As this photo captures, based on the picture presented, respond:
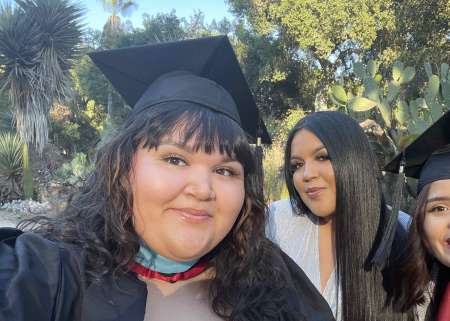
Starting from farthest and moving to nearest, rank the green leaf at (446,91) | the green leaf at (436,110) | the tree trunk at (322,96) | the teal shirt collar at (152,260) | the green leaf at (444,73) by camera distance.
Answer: the tree trunk at (322,96), the green leaf at (444,73), the green leaf at (446,91), the green leaf at (436,110), the teal shirt collar at (152,260)

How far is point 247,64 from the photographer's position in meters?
16.3

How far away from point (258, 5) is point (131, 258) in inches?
594

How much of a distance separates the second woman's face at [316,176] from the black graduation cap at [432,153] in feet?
1.53

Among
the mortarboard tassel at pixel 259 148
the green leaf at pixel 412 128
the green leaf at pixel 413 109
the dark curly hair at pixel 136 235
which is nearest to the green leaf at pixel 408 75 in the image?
the green leaf at pixel 413 109

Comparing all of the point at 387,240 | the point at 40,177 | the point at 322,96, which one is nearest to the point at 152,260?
the point at 387,240

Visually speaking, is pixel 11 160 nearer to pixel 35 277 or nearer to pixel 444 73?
pixel 35 277

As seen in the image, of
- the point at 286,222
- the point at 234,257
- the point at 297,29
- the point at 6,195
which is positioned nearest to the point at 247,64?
the point at 297,29

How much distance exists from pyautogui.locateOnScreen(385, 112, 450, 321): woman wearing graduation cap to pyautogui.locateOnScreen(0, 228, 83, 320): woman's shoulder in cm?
161

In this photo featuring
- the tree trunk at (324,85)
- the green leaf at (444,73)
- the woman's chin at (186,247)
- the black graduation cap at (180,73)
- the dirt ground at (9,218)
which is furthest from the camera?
the tree trunk at (324,85)

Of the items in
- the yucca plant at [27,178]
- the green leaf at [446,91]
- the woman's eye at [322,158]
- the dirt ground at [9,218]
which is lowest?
the dirt ground at [9,218]

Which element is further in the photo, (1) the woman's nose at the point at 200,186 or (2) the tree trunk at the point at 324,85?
(2) the tree trunk at the point at 324,85

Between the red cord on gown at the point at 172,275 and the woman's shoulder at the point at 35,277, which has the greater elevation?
the woman's shoulder at the point at 35,277

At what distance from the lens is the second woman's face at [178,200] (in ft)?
3.60

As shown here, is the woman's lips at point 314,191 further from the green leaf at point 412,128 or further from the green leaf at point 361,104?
the green leaf at point 361,104
